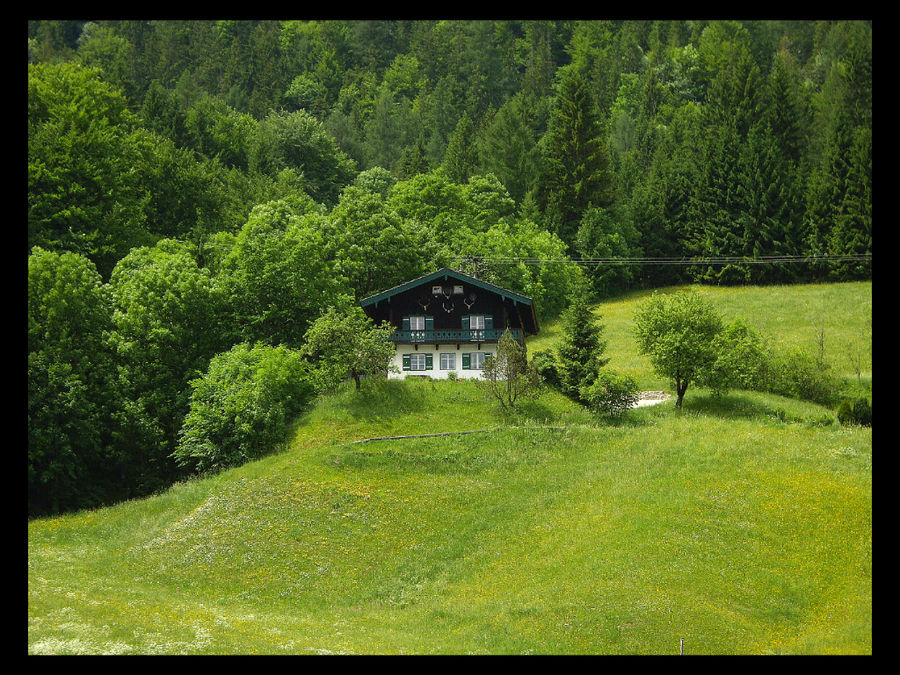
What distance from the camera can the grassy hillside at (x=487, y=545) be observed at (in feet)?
109

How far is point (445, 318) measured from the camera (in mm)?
71812

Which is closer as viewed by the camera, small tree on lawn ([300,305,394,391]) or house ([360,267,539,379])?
small tree on lawn ([300,305,394,391])

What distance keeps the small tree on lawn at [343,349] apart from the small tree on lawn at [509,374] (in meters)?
6.93

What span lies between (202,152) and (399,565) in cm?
9123

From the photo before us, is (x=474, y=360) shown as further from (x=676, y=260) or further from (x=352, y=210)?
(x=676, y=260)

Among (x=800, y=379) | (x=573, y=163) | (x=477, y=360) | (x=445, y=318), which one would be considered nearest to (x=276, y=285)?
(x=445, y=318)

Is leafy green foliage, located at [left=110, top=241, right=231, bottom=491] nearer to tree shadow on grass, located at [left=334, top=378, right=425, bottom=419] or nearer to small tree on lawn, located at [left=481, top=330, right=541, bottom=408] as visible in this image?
tree shadow on grass, located at [left=334, top=378, right=425, bottom=419]

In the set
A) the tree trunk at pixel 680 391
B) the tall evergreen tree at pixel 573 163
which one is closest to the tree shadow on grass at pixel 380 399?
the tree trunk at pixel 680 391

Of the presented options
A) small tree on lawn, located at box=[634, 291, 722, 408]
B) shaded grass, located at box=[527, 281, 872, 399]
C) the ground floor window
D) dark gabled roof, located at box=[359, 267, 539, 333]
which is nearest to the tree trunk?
small tree on lawn, located at box=[634, 291, 722, 408]

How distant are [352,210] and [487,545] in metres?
46.2

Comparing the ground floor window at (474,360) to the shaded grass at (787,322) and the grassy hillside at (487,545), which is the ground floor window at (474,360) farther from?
the shaded grass at (787,322)

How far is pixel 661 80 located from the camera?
542ft

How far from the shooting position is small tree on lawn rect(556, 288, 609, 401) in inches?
2564

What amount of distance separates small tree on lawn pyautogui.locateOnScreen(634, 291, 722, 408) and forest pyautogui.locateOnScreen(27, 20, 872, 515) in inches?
864
